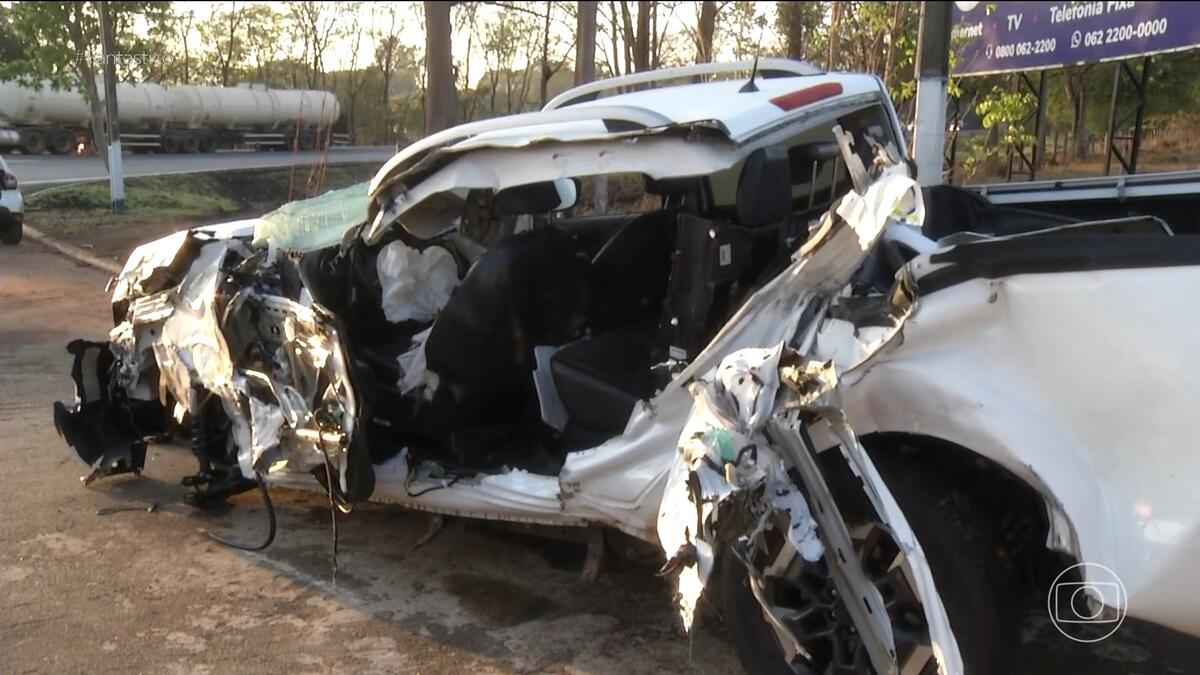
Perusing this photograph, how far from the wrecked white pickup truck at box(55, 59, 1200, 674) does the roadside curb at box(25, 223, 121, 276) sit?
7.97m

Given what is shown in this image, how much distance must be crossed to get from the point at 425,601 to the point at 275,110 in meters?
36.4

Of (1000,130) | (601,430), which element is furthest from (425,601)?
(1000,130)

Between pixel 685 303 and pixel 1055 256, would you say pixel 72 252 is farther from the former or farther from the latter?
pixel 1055 256

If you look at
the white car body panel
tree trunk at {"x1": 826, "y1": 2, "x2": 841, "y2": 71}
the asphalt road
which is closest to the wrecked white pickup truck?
the white car body panel

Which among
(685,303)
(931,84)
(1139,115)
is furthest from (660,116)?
(1139,115)

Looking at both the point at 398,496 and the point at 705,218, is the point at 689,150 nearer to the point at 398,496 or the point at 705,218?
the point at 705,218

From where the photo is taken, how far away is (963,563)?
104 inches

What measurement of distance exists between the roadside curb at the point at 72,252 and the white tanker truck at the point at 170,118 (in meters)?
16.0

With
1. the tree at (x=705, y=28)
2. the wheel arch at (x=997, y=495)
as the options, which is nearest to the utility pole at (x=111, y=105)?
the tree at (x=705, y=28)

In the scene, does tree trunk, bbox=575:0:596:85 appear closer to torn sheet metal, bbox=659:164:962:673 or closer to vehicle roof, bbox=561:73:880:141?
vehicle roof, bbox=561:73:880:141

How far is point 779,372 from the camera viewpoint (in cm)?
260

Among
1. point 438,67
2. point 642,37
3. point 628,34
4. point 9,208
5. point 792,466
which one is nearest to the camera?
point 792,466

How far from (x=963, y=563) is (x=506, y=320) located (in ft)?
6.55

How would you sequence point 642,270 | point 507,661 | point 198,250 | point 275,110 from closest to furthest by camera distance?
point 507,661 → point 642,270 → point 198,250 → point 275,110
